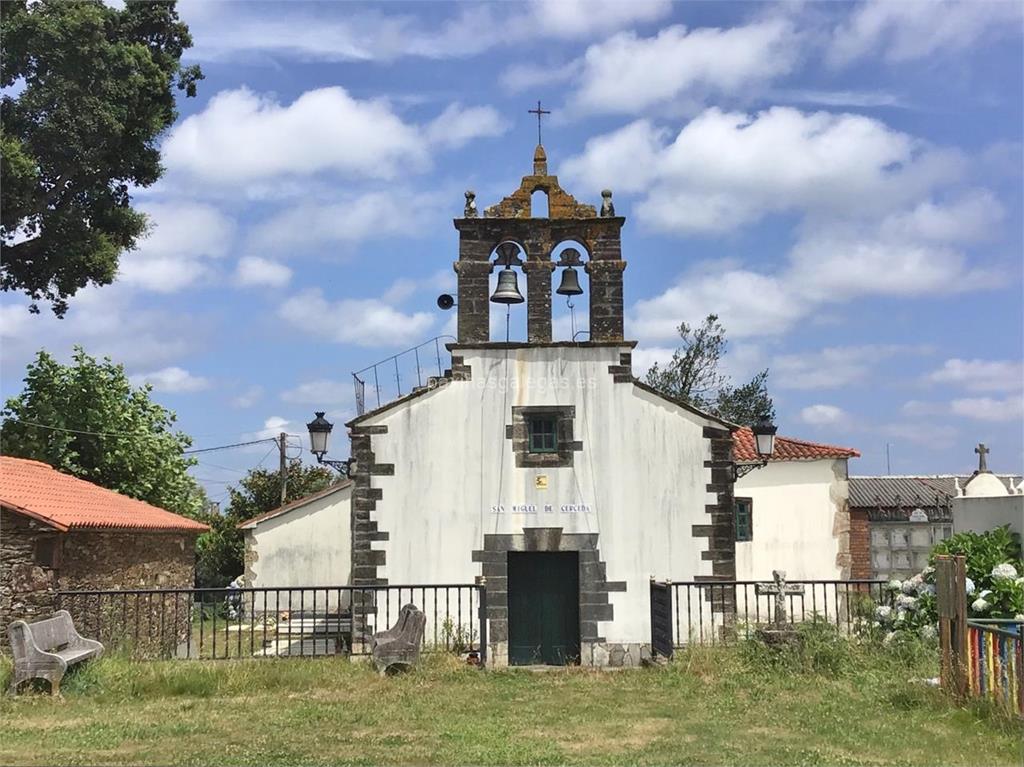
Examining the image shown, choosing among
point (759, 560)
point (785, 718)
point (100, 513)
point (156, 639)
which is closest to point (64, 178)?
point (100, 513)

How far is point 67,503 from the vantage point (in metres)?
14.6

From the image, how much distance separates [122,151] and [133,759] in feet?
45.6

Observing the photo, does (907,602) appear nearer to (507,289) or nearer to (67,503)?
(507,289)

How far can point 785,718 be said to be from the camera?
850 centimetres

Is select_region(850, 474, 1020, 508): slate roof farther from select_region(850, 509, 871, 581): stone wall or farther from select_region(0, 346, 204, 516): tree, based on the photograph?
select_region(0, 346, 204, 516): tree

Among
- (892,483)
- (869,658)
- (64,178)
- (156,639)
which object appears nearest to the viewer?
(869,658)

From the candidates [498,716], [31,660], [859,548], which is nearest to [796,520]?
[859,548]

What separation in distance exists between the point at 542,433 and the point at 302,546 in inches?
512

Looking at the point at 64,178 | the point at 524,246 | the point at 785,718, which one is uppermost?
the point at 64,178

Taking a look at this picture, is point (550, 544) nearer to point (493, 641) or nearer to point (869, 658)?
point (493, 641)

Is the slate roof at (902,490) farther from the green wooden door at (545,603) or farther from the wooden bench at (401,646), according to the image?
the wooden bench at (401,646)

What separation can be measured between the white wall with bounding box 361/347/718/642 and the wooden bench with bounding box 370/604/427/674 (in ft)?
6.65

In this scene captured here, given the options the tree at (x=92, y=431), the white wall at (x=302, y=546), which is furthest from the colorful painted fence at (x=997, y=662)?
the tree at (x=92, y=431)

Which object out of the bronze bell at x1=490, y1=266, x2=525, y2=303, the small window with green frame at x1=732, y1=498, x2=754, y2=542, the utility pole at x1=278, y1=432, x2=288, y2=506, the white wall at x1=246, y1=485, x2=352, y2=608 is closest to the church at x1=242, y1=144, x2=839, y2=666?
the bronze bell at x1=490, y1=266, x2=525, y2=303
